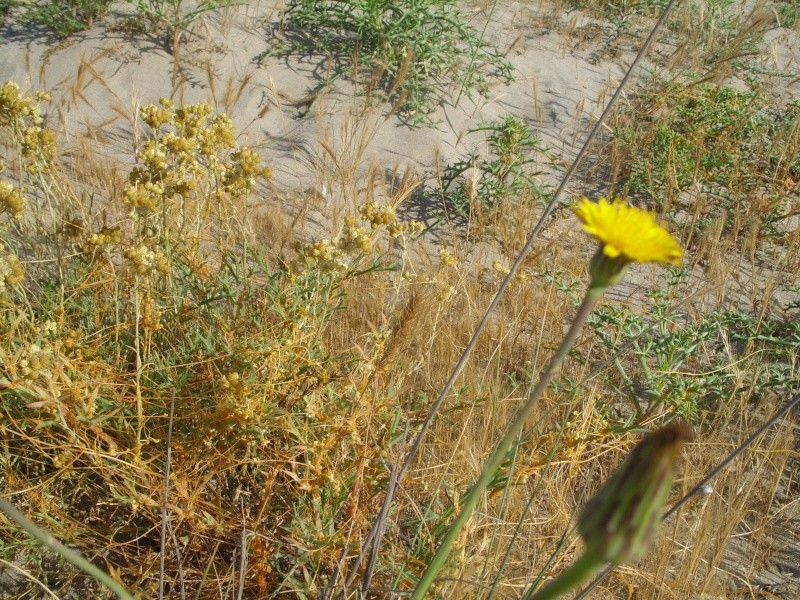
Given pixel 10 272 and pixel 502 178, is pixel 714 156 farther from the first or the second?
pixel 10 272

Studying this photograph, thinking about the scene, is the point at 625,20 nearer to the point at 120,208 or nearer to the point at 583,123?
the point at 583,123

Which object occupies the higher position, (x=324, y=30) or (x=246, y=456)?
(x=324, y=30)

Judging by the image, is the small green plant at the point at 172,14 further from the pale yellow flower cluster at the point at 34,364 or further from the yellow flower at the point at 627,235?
the yellow flower at the point at 627,235

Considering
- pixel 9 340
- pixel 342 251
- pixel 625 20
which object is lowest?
pixel 9 340

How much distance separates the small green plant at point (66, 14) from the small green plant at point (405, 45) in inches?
48.3

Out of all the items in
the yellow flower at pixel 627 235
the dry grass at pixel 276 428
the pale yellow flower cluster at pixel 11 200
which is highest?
the yellow flower at pixel 627 235

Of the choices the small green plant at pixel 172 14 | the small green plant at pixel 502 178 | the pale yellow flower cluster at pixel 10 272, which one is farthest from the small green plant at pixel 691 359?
the small green plant at pixel 172 14

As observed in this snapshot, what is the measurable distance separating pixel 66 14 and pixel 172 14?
0.65 m

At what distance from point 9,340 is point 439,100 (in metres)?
3.31

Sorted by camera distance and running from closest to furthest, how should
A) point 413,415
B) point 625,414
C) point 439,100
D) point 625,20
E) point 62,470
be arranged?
1. point 62,470
2. point 413,415
3. point 625,414
4. point 439,100
5. point 625,20

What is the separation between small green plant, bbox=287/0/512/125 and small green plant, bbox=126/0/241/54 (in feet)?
1.73

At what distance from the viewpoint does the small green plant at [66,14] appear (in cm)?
436

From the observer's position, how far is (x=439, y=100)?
4.39 metres

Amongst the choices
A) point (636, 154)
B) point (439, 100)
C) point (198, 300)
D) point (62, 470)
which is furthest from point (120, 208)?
point (636, 154)
